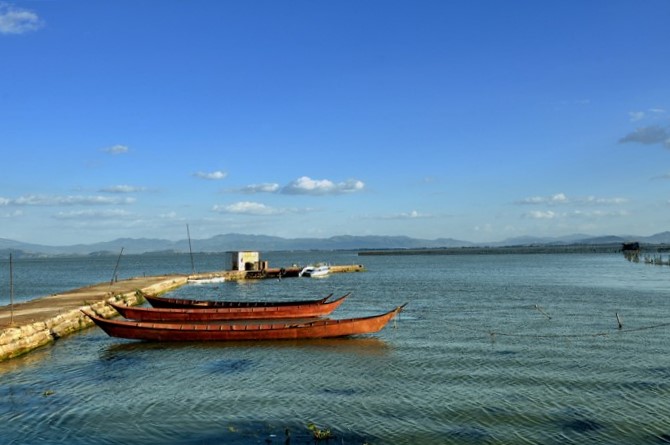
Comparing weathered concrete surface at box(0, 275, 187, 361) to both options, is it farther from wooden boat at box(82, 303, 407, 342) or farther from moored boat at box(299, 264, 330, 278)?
moored boat at box(299, 264, 330, 278)

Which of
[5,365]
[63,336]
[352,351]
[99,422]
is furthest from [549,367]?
[63,336]

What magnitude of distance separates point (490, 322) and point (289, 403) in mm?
20355

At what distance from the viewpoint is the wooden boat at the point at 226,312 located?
35.9m

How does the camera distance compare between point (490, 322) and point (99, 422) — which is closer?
point (99, 422)

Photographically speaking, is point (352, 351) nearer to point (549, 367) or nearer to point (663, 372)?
point (549, 367)

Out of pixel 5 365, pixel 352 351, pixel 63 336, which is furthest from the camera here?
pixel 63 336

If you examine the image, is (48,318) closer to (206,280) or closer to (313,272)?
(206,280)

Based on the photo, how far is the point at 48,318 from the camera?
30.3 metres

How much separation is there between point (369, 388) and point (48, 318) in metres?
19.9

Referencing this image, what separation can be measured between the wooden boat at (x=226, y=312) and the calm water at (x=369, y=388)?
14.0 feet

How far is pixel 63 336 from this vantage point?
1201 inches

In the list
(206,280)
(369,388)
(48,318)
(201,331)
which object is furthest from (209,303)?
(206,280)

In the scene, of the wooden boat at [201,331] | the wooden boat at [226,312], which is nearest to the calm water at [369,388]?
the wooden boat at [201,331]

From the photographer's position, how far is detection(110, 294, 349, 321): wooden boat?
35875 mm
